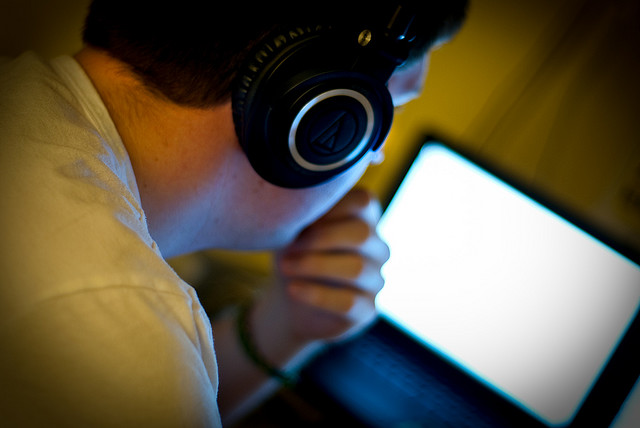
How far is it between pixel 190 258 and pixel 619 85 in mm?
1002

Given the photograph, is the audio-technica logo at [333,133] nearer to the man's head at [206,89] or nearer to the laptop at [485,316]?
the man's head at [206,89]

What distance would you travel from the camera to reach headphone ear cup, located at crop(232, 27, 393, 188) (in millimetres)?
468

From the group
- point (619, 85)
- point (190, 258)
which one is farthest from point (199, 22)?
point (619, 85)

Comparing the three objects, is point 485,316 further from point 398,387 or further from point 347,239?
point 347,239

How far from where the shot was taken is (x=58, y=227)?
0.37 metres

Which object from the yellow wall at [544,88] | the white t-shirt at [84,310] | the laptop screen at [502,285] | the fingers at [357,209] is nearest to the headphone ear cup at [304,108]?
the white t-shirt at [84,310]

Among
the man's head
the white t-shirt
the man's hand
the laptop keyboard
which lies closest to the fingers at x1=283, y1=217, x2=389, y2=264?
the man's hand

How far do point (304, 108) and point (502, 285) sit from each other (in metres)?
0.61

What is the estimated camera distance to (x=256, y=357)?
0.90 metres

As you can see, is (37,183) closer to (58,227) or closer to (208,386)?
(58,227)

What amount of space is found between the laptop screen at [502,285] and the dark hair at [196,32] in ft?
1.54

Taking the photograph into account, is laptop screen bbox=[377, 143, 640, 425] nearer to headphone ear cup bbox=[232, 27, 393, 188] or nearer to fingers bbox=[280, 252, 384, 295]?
fingers bbox=[280, 252, 384, 295]

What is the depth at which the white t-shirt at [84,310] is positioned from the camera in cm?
33

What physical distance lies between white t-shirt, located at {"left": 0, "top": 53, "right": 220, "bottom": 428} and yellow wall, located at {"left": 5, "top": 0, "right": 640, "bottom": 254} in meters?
0.72
